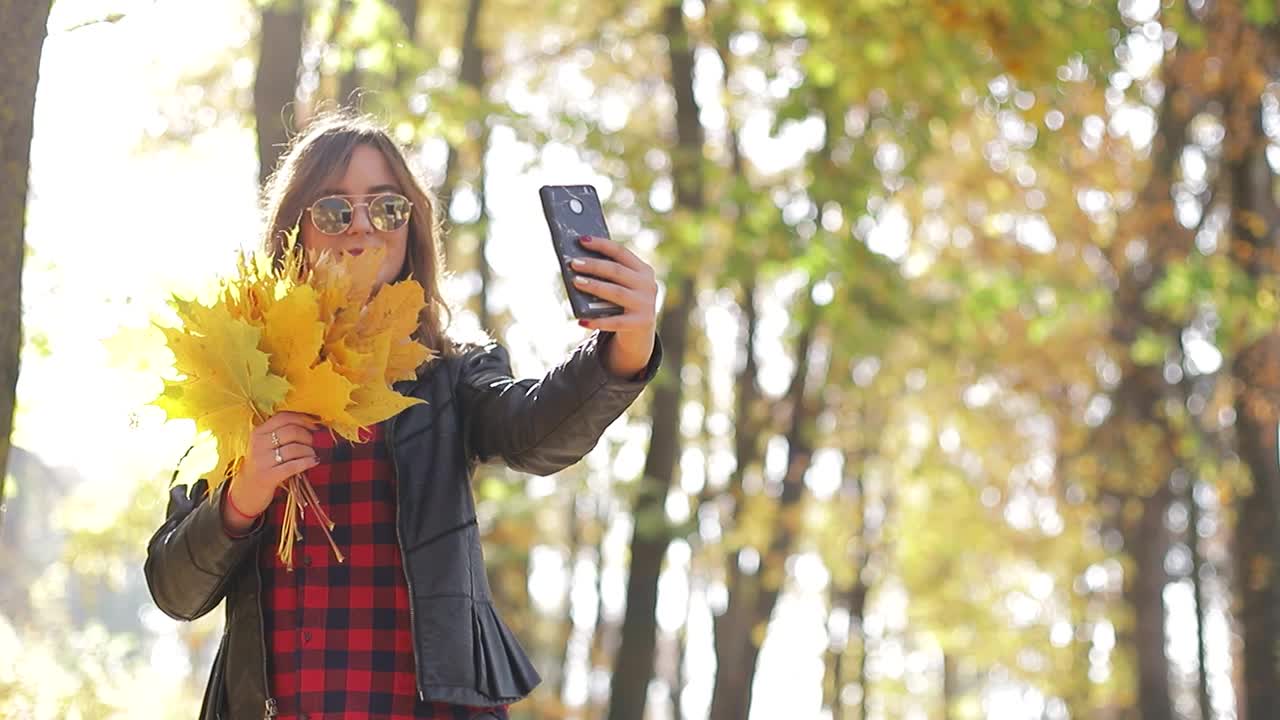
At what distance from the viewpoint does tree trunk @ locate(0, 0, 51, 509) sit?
12.9 feet

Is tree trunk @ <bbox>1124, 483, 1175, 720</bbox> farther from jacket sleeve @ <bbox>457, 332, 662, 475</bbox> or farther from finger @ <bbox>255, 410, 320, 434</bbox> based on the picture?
finger @ <bbox>255, 410, 320, 434</bbox>

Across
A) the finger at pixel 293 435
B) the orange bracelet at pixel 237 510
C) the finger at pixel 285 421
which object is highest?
the finger at pixel 285 421

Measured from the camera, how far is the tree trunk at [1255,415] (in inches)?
416

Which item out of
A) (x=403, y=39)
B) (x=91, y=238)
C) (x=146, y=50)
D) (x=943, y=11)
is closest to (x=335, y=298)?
(x=91, y=238)

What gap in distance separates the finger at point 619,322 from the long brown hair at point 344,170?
0.78 m

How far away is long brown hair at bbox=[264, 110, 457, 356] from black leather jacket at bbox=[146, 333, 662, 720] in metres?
0.23

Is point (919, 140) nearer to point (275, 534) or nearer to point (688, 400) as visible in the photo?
point (275, 534)

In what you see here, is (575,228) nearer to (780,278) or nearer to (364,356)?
(364,356)

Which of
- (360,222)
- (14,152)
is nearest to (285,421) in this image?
A: (360,222)

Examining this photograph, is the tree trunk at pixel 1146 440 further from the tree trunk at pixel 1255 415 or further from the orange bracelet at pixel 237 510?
the orange bracelet at pixel 237 510

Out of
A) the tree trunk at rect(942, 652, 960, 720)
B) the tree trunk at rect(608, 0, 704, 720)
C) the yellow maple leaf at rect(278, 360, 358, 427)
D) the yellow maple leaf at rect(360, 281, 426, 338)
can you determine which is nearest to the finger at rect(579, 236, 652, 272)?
the yellow maple leaf at rect(360, 281, 426, 338)

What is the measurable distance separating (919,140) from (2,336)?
6.37 m

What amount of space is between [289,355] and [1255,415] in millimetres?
8829

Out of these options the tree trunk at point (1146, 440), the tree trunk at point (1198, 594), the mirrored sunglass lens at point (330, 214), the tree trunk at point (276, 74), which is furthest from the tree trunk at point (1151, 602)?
Result: the mirrored sunglass lens at point (330, 214)
